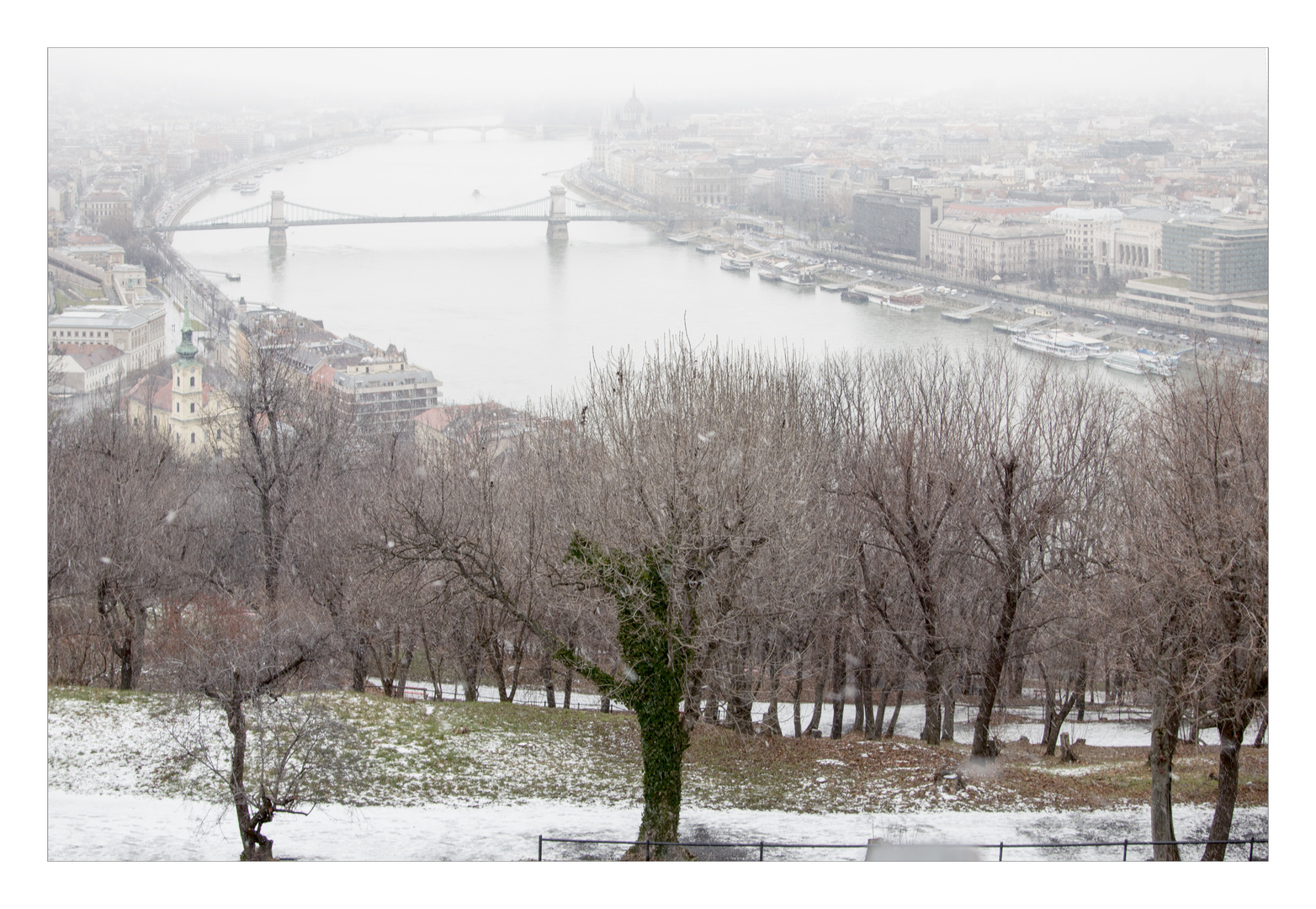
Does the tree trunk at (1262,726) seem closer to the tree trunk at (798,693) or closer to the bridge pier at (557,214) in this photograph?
the tree trunk at (798,693)

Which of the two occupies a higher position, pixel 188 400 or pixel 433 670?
pixel 188 400

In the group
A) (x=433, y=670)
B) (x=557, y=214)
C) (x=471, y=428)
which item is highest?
(x=557, y=214)

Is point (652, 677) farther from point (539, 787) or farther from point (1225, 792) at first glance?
point (1225, 792)

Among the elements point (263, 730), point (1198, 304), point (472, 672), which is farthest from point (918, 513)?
point (1198, 304)

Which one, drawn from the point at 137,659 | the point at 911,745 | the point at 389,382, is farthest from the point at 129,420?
the point at 911,745

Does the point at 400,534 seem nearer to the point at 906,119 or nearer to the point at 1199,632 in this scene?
the point at 1199,632
